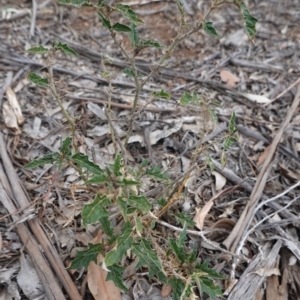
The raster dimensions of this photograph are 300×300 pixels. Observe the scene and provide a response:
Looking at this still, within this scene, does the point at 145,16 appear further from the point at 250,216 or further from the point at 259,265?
the point at 259,265

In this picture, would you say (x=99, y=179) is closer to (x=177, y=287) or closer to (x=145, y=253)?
(x=145, y=253)

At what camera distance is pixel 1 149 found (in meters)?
1.75

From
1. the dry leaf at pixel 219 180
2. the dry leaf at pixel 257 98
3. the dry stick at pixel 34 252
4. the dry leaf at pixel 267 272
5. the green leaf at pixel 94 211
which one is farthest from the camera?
the dry leaf at pixel 257 98

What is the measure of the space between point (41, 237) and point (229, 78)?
1.29m

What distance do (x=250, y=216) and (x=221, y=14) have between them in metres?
1.52

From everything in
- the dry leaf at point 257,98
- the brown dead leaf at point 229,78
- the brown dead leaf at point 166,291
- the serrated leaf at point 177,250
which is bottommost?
the brown dead leaf at point 166,291

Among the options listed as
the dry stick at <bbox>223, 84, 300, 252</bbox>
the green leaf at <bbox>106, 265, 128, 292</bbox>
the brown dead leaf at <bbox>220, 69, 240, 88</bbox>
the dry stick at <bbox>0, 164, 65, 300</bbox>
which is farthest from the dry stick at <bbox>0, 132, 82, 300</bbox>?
the brown dead leaf at <bbox>220, 69, 240, 88</bbox>

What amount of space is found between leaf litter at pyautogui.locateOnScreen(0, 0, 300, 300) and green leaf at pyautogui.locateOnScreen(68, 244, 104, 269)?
119mm

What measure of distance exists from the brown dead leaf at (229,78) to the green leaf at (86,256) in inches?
49.1

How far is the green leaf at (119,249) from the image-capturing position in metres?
1.21

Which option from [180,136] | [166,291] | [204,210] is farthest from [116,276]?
[180,136]

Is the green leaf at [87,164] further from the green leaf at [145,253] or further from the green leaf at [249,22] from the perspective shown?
the green leaf at [249,22]

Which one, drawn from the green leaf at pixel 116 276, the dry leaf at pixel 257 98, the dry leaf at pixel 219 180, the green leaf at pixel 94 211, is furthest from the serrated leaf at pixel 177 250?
the dry leaf at pixel 257 98

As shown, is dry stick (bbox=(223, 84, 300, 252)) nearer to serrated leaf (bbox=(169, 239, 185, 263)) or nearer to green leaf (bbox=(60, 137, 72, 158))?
serrated leaf (bbox=(169, 239, 185, 263))
